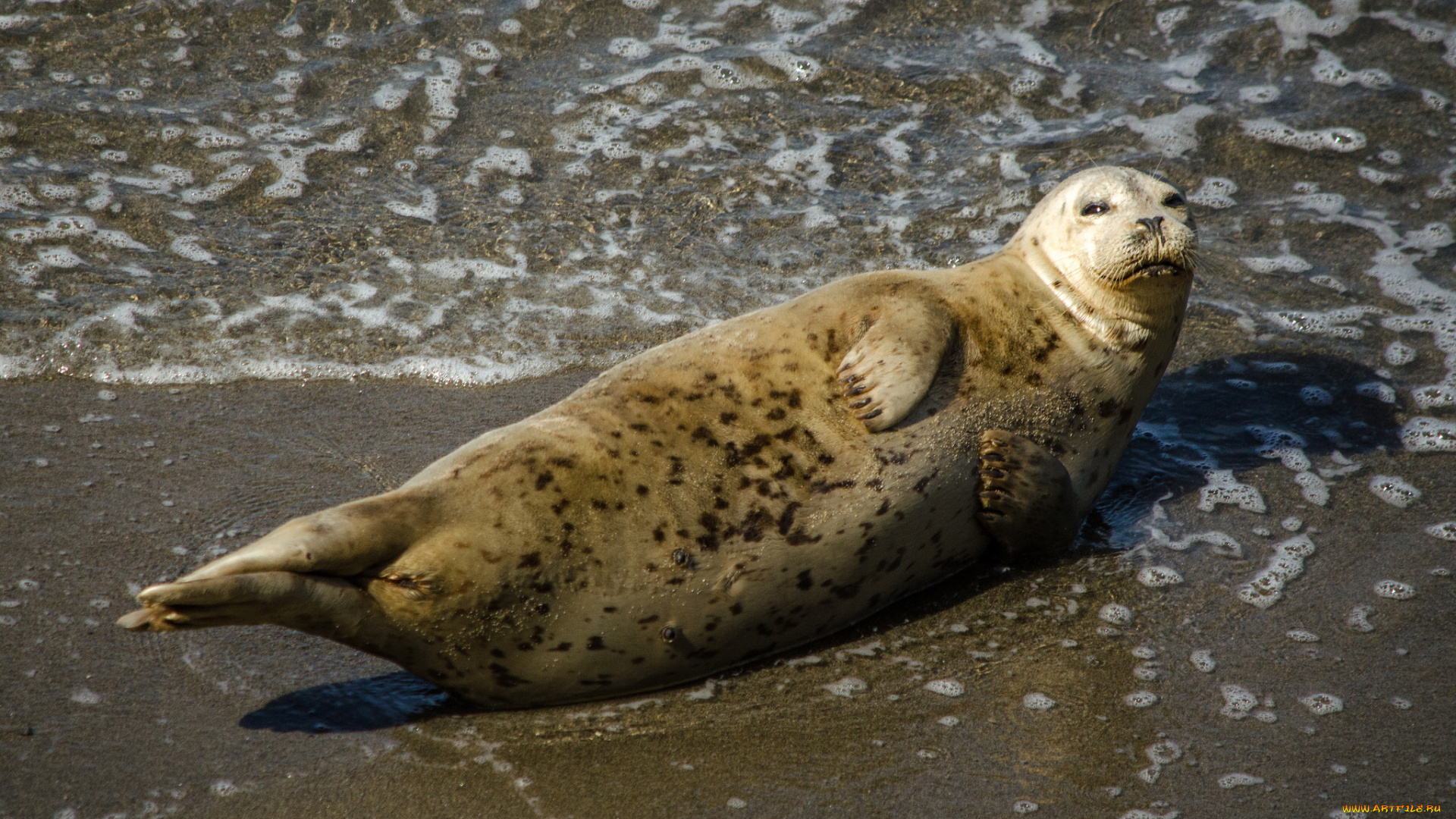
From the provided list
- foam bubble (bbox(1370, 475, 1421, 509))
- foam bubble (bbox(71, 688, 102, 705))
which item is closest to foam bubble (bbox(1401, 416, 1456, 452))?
foam bubble (bbox(1370, 475, 1421, 509))

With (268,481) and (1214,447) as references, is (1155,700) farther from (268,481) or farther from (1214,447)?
(268,481)

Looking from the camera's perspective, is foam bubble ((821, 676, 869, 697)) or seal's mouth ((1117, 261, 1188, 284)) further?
seal's mouth ((1117, 261, 1188, 284))

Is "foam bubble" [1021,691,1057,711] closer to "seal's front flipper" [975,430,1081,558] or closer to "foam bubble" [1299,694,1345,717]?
"seal's front flipper" [975,430,1081,558]

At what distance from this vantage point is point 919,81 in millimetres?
7492

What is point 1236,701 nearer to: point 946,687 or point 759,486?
point 946,687

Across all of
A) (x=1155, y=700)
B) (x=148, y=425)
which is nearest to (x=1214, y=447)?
(x=1155, y=700)

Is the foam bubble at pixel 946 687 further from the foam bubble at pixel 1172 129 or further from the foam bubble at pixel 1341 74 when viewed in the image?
the foam bubble at pixel 1341 74

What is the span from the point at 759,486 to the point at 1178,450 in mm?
2250

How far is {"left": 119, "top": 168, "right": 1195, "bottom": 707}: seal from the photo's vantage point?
3041 millimetres

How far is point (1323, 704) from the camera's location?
3.37 metres

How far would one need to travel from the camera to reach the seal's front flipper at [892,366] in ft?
11.7

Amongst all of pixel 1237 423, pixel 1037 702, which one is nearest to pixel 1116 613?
pixel 1037 702

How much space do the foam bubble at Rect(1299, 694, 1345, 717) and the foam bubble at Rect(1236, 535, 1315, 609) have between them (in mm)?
448

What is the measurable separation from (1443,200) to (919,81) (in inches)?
123
